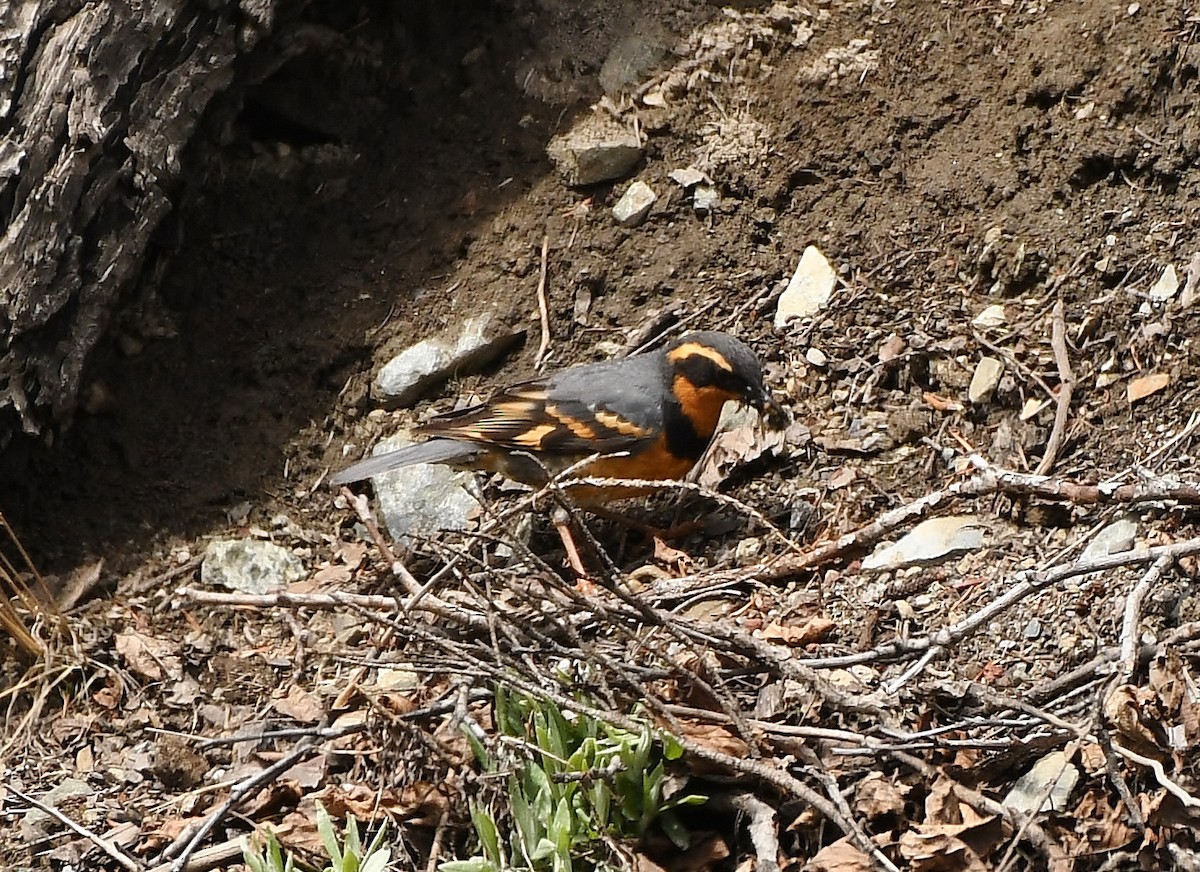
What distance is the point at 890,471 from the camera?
5.55m

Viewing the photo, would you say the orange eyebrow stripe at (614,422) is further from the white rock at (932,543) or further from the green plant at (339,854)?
the green plant at (339,854)

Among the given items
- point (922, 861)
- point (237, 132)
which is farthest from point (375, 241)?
point (922, 861)

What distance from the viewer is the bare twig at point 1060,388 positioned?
16.6 feet

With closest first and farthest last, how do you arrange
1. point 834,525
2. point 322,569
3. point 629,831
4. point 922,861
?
1. point 922,861
2. point 629,831
3. point 834,525
4. point 322,569

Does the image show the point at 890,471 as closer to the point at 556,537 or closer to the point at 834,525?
the point at 834,525

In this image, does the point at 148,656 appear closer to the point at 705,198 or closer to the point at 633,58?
the point at 705,198

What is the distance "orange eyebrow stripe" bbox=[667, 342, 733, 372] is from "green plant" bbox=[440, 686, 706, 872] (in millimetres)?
2023

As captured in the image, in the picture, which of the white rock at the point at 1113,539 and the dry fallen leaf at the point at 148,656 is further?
the dry fallen leaf at the point at 148,656

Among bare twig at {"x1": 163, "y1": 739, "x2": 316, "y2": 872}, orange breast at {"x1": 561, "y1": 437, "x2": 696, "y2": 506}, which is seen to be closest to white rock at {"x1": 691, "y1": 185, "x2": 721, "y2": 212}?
orange breast at {"x1": 561, "y1": 437, "x2": 696, "y2": 506}

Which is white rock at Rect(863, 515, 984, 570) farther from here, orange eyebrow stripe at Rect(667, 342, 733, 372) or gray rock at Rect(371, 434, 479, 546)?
gray rock at Rect(371, 434, 479, 546)

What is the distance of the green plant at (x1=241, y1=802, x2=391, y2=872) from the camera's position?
13.3 feet

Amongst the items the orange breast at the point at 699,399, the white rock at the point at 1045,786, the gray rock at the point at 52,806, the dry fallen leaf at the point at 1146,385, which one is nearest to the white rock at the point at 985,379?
the dry fallen leaf at the point at 1146,385

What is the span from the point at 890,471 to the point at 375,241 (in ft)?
8.69

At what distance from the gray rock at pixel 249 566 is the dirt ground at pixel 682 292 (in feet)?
0.29
